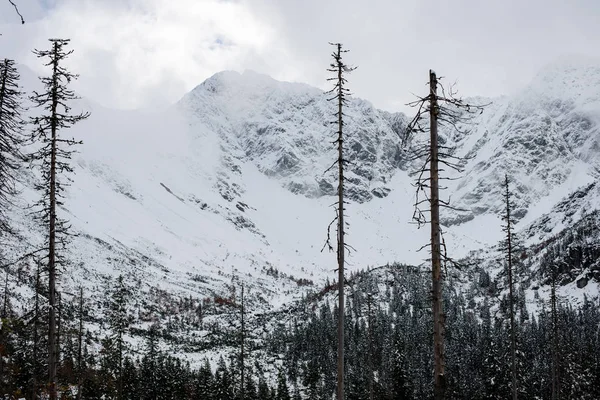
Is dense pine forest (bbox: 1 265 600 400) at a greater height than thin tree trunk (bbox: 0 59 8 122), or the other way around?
thin tree trunk (bbox: 0 59 8 122)

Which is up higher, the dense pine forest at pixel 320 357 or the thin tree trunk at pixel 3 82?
the thin tree trunk at pixel 3 82

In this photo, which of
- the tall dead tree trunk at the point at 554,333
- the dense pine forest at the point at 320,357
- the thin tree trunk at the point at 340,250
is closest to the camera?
the thin tree trunk at the point at 340,250

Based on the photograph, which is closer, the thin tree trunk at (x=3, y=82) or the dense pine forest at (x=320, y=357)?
the thin tree trunk at (x=3, y=82)

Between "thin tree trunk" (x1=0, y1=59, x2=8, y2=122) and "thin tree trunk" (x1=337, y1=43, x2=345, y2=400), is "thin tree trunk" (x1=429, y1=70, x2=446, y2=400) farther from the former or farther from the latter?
"thin tree trunk" (x1=0, y1=59, x2=8, y2=122)

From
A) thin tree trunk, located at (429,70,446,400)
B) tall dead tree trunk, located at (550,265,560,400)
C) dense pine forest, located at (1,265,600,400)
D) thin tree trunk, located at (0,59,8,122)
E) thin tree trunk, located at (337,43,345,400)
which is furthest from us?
dense pine forest, located at (1,265,600,400)

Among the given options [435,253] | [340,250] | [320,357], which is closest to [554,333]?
[340,250]

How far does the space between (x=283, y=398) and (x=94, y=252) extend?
134351 mm

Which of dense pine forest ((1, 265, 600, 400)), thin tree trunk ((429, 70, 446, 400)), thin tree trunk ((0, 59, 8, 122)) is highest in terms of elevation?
thin tree trunk ((0, 59, 8, 122))

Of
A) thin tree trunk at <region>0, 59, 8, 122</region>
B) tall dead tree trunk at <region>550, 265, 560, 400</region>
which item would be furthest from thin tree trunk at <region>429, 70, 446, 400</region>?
tall dead tree trunk at <region>550, 265, 560, 400</region>

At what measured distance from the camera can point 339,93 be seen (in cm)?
2280

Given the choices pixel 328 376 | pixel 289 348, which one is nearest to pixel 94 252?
pixel 289 348

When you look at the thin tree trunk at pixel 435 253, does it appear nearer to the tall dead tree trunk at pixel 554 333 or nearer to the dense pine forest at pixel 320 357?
the dense pine forest at pixel 320 357

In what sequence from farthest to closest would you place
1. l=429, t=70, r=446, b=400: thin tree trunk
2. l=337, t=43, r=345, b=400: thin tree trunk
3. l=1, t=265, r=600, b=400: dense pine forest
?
1. l=1, t=265, r=600, b=400: dense pine forest
2. l=337, t=43, r=345, b=400: thin tree trunk
3. l=429, t=70, r=446, b=400: thin tree trunk

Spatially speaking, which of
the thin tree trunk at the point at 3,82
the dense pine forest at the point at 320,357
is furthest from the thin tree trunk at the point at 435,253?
the thin tree trunk at the point at 3,82
